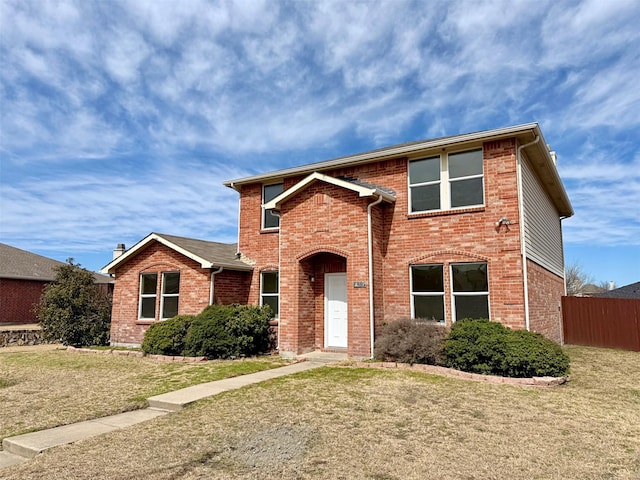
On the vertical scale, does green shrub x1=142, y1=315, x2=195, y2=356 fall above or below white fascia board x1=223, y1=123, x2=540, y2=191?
below

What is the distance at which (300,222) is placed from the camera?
13531mm

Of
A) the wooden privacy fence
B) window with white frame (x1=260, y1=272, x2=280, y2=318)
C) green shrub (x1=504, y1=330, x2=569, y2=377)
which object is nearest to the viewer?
green shrub (x1=504, y1=330, x2=569, y2=377)

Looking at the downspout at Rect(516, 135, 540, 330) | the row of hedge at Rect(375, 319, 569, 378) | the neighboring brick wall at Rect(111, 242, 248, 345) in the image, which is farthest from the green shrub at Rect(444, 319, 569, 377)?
the neighboring brick wall at Rect(111, 242, 248, 345)

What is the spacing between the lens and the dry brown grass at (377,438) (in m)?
4.49

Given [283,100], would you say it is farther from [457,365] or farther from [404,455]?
[404,455]

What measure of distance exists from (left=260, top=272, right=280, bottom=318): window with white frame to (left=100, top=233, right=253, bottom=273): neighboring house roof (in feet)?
2.20

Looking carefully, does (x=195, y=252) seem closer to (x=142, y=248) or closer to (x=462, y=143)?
(x=142, y=248)

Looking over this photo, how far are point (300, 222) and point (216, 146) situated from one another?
8.74m

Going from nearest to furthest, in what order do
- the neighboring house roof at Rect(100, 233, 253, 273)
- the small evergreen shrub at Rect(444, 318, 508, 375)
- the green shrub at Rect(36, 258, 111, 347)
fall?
1. the small evergreen shrub at Rect(444, 318, 508, 375)
2. the neighboring house roof at Rect(100, 233, 253, 273)
3. the green shrub at Rect(36, 258, 111, 347)

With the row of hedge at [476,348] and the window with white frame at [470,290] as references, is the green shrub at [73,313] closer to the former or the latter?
the row of hedge at [476,348]

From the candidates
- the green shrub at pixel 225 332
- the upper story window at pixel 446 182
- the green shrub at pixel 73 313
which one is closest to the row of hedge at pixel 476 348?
the upper story window at pixel 446 182

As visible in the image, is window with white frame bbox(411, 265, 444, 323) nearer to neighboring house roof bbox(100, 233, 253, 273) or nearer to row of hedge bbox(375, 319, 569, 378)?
row of hedge bbox(375, 319, 569, 378)

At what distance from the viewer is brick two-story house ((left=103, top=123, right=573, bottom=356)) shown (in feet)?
37.5

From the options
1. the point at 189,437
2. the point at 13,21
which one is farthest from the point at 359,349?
the point at 13,21
